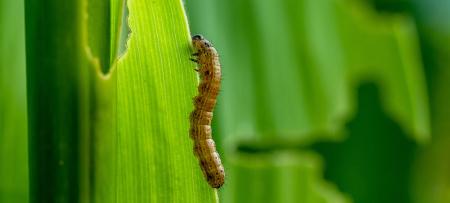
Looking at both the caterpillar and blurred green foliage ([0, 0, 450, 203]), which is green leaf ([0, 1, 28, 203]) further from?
the caterpillar

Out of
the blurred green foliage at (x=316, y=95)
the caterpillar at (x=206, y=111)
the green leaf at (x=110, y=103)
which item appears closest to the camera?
the green leaf at (x=110, y=103)

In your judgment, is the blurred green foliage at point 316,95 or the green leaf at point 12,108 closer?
the green leaf at point 12,108

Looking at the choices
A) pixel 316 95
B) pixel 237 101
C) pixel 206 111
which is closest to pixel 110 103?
pixel 206 111

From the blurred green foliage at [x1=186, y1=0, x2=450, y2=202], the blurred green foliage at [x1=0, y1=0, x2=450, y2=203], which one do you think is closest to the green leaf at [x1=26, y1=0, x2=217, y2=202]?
the blurred green foliage at [x1=0, y1=0, x2=450, y2=203]

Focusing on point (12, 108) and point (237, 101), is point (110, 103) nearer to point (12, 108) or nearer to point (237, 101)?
point (12, 108)

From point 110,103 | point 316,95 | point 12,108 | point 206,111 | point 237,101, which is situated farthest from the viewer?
point 316,95

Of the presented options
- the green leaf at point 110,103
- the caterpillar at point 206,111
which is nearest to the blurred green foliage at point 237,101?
the green leaf at point 110,103

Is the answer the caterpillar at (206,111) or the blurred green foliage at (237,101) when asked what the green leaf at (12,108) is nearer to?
the blurred green foliage at (237,101)

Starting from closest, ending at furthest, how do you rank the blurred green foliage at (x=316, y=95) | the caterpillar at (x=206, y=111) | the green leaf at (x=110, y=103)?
the green leaf at (x=110, y=103) < the caterpillar at (x=206, y=111) < the blurred green foliage at (x=316, y=95)
